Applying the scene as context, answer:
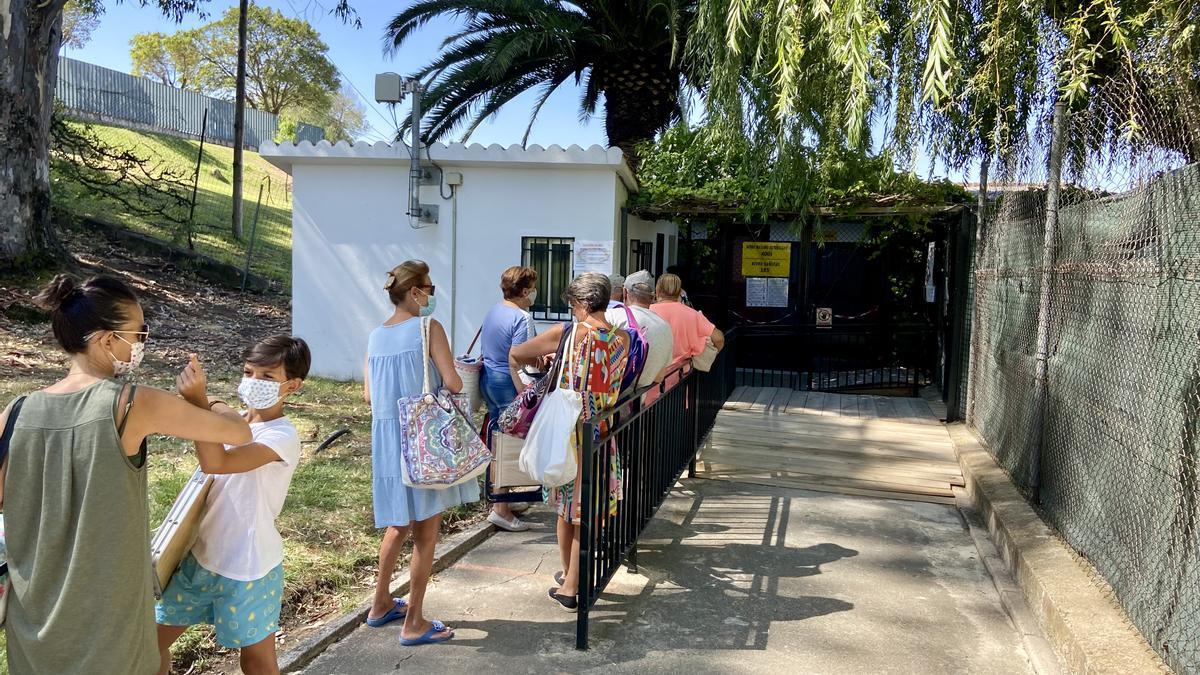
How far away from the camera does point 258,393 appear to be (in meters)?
2.67

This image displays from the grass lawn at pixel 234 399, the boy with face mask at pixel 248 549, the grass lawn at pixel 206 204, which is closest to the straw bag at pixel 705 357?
the grass lawn at pixel 234 399

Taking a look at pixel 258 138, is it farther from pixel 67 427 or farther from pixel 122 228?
pixel 67 427

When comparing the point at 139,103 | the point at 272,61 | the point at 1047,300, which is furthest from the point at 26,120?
the point at 272,61

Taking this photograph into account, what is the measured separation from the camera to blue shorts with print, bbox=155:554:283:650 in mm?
2600

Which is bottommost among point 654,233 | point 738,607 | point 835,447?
point 738,607

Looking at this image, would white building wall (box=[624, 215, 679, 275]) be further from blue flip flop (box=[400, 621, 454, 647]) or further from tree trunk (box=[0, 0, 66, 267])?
tree trunk (box=[0, 0, 66, 267])

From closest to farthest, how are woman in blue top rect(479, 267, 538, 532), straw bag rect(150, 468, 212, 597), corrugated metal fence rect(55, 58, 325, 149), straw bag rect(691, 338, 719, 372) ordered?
straw bag rect(150, 468, 212, 597) < woman in blue top rect(479, 267, 538, 532) < straw bag rect(691, 338, 719, 372) < corrugated metal fence rect(55, 58, 325, 149)

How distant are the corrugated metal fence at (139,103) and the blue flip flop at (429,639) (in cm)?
2470

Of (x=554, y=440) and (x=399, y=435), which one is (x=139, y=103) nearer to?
(x=399, y=435)

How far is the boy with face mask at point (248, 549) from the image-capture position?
260cm

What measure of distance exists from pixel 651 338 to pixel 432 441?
168 cm

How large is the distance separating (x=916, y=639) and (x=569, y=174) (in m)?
6.72

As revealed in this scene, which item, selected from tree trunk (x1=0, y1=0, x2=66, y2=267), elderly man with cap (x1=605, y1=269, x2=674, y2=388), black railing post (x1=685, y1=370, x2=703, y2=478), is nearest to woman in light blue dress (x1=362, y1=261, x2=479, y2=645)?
elderly man with cap (x1=605, y1=269, x2=674, y2=388)

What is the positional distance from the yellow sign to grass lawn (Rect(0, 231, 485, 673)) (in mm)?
6157
